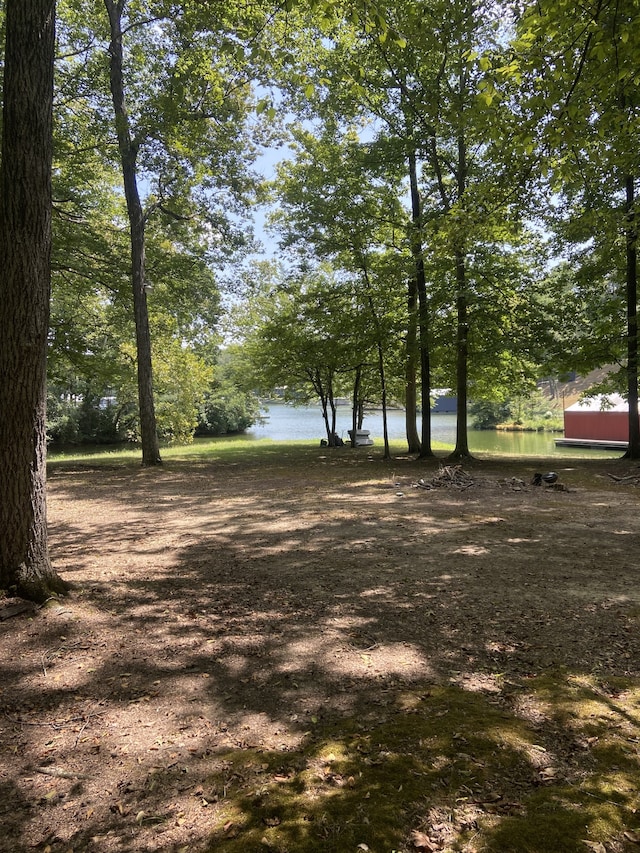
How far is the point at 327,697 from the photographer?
263 cm

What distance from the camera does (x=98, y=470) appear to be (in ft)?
43.9

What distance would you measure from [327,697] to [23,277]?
3.28 metres

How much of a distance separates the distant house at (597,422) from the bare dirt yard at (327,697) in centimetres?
2180

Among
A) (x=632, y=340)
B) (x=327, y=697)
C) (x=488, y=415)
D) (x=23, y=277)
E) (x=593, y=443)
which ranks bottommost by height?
(x=593, y=443)

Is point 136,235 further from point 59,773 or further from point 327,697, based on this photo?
point 59,773

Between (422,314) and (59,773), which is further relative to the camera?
(422,314)

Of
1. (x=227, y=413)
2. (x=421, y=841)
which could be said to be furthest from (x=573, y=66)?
(x=227, y=413)

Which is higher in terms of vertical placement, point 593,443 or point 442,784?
point 442,784

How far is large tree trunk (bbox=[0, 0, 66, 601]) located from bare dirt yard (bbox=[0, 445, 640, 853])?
1.68ft

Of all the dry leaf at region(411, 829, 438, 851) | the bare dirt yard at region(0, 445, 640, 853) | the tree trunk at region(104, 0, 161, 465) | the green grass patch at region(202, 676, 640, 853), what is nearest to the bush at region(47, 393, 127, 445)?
the tree trunk at region(104, 0, 161, 465)

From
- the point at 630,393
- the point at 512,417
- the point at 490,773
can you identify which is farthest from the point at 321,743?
the point at 512,417

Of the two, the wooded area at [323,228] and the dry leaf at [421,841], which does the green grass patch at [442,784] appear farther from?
the wooded area at [323,228]

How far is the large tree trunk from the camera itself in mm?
3439

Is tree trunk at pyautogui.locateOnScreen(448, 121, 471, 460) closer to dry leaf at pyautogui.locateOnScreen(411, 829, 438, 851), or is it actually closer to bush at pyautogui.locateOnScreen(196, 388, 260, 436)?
dry leaf at pyautogui.locateOnScreen(411, 829, 438, 851)
